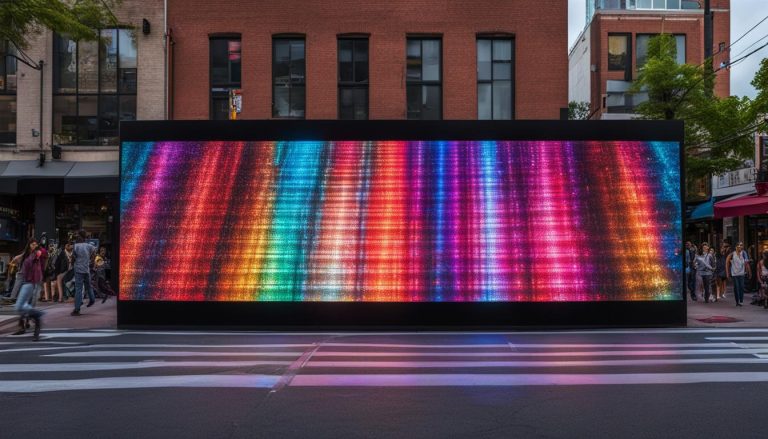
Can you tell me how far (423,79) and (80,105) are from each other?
1268 centimetres

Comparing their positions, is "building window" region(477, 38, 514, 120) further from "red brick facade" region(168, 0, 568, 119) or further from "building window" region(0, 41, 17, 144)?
"building window" region(0, 41, 17, 144)

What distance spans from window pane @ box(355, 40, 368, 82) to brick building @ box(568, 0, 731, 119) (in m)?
21.9

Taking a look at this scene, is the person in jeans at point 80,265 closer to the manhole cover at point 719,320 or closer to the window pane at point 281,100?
the window pane at point 281,100

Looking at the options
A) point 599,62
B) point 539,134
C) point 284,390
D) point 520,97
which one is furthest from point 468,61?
point 599,62

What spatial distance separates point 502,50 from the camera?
25.2 metres

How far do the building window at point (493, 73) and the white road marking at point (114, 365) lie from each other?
17755 millimetres

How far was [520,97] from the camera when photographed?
2491 centimetres

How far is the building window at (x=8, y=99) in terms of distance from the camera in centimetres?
2419

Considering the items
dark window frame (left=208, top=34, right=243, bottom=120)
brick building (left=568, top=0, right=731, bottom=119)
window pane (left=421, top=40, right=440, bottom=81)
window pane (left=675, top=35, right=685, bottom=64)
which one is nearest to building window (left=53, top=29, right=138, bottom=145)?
dark window frame (left=208, top=34, right=243, bottom=120)

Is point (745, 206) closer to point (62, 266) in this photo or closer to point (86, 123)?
Result: point (62, 266)

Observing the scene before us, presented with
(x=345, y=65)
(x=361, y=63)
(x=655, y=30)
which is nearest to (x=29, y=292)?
(x=345, y=65)

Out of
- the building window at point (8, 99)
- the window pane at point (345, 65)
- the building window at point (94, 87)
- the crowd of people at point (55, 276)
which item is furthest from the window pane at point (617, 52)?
the building window at point (8, 99)

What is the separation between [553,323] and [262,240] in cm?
637

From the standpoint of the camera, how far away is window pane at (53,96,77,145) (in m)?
24.2
